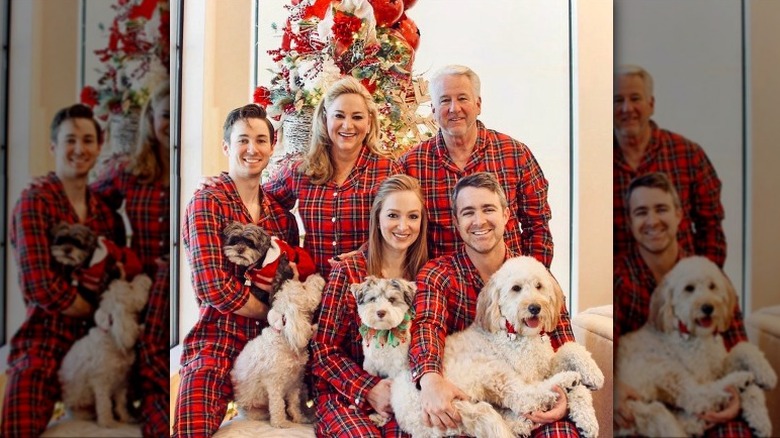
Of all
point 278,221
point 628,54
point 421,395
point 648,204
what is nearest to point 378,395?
point 421,395

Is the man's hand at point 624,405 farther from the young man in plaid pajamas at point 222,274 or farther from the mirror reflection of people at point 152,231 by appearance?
the mirror reflection of people at point 152,231

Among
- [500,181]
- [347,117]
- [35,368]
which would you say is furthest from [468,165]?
[35,368]

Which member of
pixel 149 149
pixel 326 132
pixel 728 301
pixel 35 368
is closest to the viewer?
pixel 728 301

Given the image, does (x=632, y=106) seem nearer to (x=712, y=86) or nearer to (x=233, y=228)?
(x=712, y=86)

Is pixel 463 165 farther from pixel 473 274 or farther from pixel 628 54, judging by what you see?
pixel 628 54

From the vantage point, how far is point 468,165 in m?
2.42

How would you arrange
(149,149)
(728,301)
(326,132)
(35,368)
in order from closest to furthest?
1. (728,301)
2. (35,368)
3. (149,149)
4. (326,132)

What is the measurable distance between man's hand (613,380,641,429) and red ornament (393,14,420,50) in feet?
4.06

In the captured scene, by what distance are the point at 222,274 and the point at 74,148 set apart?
579mm

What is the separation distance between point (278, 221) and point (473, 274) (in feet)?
2.14

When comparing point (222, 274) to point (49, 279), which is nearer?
point (49, 279)

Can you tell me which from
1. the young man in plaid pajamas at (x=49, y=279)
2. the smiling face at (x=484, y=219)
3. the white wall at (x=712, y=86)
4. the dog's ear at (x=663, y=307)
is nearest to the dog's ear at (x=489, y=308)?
the smiling face at (x=484, y=219)

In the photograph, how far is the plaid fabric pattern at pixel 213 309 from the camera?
95.0 inches

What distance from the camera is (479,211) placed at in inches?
93.7
